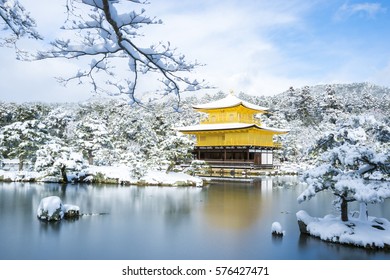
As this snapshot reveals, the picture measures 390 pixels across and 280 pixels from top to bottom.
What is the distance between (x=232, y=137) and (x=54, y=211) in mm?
20202

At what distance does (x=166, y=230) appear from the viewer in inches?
366

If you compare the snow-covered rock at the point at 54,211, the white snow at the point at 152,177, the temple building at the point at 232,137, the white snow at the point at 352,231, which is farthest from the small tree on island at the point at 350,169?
the temple building at the point at 232,137

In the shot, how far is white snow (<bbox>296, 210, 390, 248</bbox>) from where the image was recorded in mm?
7465

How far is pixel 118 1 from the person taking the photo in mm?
3467

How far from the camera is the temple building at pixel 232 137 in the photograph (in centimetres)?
2811

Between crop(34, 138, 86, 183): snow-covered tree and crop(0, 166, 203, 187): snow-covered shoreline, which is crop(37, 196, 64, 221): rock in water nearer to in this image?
crop(34, 138, 86, 183): snow-covered tree

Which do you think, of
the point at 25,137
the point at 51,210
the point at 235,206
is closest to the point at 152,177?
the point at 235,206

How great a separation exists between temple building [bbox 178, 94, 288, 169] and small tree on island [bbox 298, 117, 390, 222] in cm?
1805

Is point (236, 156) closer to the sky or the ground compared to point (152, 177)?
closer to the sky

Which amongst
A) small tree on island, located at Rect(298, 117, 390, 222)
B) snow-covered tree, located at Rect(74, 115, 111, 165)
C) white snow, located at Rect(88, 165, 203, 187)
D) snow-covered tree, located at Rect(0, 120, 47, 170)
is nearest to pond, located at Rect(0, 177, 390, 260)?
small tree on island, located at Rect(298, 117, 390, 222)

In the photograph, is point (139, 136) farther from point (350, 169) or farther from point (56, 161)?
point (350, 169)

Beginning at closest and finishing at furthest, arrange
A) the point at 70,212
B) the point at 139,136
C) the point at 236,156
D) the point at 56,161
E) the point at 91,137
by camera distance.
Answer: the point at 70,212
the point at 56,161
the point at 91,137
the point at 236,156
the point at 139,136

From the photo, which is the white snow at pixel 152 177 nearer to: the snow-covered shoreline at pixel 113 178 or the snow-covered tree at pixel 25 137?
the snow-covered shoreline at pixel 113 178

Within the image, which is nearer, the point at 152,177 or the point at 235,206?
the point at 235,206
